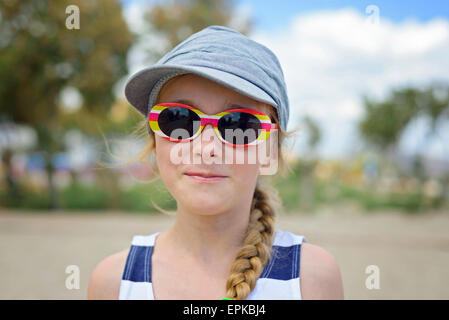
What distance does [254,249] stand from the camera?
61.9 inches

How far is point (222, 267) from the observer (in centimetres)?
160

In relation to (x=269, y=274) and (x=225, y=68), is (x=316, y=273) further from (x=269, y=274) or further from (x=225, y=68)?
(x=225, y=68)

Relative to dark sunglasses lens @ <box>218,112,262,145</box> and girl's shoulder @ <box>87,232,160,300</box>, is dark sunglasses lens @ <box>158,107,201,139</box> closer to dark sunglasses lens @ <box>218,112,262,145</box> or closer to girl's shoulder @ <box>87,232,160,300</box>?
dark sunglasses lens @ <box>218,112,262,145</box>

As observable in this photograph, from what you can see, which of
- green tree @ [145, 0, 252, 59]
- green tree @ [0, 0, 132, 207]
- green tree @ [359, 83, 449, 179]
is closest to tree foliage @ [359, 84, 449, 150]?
green tree @ [359, 83, 449, 179]

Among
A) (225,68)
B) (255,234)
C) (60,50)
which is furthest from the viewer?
(60,50)

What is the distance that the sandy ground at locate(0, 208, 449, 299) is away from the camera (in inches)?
207

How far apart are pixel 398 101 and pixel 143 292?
46.9 feet

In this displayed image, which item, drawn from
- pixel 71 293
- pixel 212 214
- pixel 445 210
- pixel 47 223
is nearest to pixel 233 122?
pixel 212 214

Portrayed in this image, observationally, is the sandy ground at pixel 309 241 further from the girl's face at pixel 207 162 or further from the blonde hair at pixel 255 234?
the girl's face at pixel 207 162

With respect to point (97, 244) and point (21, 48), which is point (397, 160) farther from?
point (21, 48)

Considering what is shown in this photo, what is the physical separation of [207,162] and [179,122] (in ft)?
0.60

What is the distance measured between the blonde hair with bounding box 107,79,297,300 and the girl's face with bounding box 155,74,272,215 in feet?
0.66

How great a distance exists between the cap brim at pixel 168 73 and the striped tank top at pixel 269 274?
22.1 inches

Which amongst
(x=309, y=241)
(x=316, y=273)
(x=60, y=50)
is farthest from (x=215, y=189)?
(x=60, y=50)
